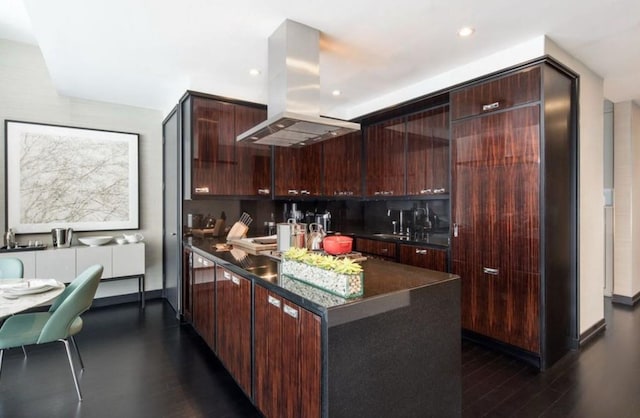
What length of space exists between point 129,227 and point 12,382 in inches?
88.1

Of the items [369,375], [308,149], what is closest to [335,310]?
[369,375]

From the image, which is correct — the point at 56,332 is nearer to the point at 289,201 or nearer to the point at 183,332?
the point at 183,332

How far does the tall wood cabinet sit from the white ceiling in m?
0.37

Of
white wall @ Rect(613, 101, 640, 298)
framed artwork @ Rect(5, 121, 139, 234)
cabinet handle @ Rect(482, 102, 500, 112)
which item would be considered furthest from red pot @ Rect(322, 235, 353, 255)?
white wall @ Rect(613, 101, 640, 298)

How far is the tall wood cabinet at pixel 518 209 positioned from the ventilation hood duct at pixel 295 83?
130 centimetres

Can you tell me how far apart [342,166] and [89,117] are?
10.8 feet

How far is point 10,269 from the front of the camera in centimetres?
283

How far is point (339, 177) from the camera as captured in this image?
4.70 meters

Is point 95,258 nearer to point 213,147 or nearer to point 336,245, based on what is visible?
point 213,147

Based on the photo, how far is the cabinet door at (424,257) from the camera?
3383 millimetres

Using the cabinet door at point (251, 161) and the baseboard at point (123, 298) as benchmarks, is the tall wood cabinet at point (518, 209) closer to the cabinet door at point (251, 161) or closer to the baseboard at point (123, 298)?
the cabinet door at point (251, 161)

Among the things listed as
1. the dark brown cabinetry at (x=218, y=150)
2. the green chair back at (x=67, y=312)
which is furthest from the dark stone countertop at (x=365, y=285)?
the dark brown cabinetry at (x=218, y=150)

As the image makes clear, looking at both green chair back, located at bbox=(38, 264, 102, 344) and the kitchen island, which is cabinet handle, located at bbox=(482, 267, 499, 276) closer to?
the kitchen island

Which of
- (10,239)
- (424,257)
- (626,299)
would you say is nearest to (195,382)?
(424,257)
